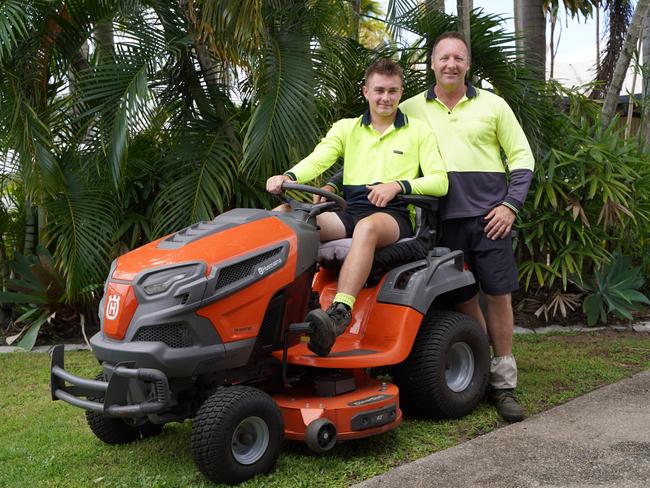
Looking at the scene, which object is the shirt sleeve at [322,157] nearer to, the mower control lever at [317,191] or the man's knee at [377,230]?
the mower control lever at [317,191]

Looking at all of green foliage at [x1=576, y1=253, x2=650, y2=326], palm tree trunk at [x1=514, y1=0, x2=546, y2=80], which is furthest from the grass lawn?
palm tree trunk at [x1=514, y1=0, x2=546, y2=80]

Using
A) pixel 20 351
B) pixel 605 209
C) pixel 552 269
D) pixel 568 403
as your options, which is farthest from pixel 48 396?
pixel 605 209

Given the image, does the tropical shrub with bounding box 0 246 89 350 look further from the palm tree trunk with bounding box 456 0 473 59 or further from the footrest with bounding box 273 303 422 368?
the palm tree trunk with bounding box 456 0 473 59

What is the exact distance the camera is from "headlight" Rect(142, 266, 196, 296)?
117 inches

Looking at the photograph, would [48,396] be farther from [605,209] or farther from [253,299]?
[605,209]

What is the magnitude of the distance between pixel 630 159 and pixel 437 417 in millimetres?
3776

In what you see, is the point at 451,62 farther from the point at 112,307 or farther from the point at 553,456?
the point at 112,307

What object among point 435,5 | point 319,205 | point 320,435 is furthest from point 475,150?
point 435,5

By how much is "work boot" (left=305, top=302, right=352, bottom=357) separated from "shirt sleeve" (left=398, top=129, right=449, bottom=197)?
0.72m

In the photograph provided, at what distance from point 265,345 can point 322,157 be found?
1.05 meters

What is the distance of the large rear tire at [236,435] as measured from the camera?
9.62ft

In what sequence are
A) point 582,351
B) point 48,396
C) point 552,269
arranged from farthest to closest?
1. point 552,269
2. point 582,351
3. point 48,396

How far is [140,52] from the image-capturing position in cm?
599

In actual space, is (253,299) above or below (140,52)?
below
